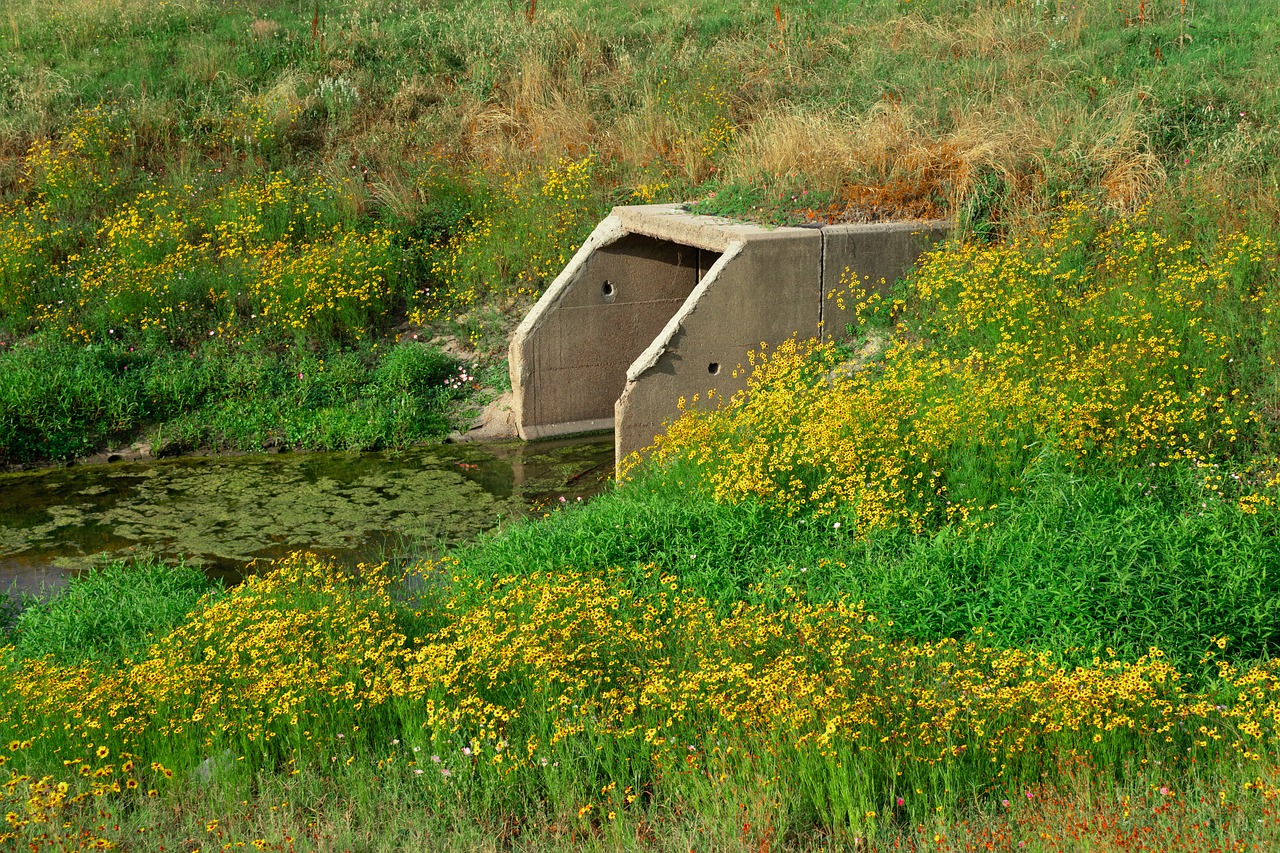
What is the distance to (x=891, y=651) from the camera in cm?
443

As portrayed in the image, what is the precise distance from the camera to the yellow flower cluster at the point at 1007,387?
5.98 metres

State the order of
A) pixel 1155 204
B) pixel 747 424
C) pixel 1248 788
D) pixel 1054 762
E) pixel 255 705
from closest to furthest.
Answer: pixel 1248 788 → pixel 1054 762 → pixel 255 705 → pixel 747 424 → pixel 1155 204

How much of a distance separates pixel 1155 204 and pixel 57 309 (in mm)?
9187

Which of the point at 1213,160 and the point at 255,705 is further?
the point at 1213,160

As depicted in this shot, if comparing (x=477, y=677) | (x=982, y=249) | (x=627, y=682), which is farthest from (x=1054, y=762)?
(x=982, y=249)

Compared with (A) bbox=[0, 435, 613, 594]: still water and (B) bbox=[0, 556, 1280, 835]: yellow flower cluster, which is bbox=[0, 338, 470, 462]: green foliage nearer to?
(A) bbox=[0, 435, 613, 594]: still water

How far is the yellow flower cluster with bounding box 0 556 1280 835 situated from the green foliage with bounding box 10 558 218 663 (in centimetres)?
34

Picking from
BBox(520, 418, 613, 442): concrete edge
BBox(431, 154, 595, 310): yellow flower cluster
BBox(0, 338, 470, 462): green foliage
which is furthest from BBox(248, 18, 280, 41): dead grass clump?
BBox(520, 418, 613, 442): concrete edge

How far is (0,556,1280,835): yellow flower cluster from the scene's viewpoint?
3674 millimetres

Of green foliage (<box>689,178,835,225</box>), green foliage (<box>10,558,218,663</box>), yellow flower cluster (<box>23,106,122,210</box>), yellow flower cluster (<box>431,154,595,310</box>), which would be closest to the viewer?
green foliage (<box>10,558,218,663</box>)

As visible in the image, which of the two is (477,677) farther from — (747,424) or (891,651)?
A: (747,424)

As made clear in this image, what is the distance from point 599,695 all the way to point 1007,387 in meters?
3.23

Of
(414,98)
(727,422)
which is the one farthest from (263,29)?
(727,422)

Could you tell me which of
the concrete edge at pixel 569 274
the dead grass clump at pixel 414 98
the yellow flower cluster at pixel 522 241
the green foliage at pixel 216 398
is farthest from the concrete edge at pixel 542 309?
the dead grass clump at pixel 414 98
